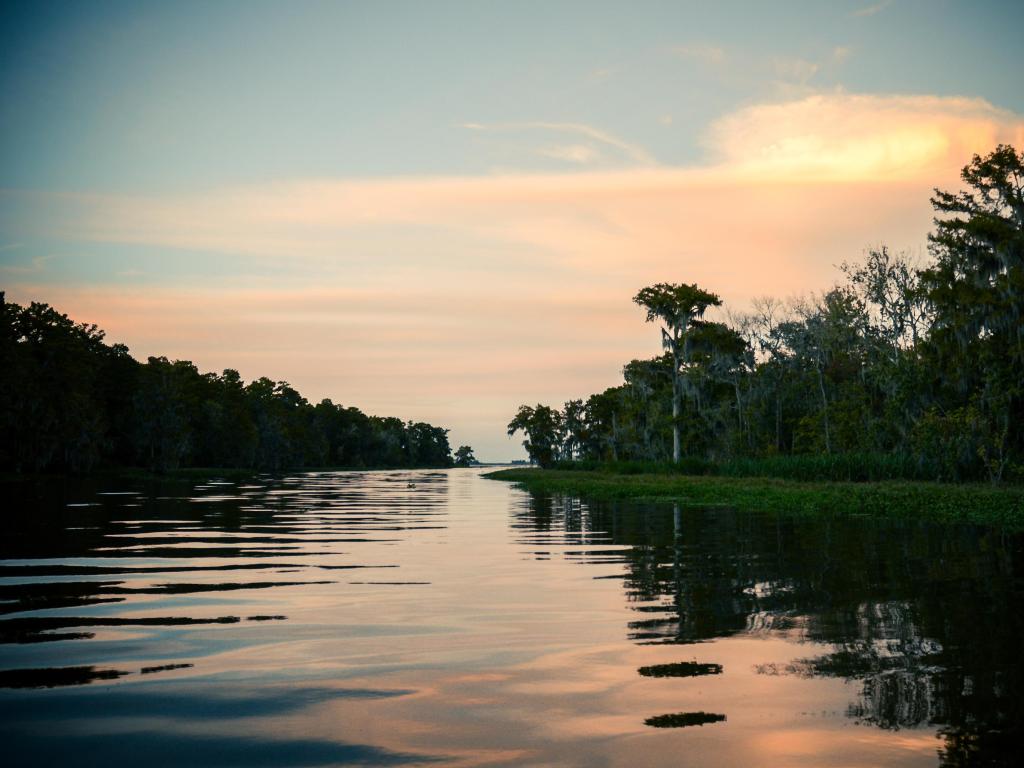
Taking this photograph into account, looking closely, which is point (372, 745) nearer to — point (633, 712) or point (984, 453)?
point (633, 712)

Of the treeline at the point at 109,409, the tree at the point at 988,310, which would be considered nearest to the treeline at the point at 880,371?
the tree at the point at 988,310

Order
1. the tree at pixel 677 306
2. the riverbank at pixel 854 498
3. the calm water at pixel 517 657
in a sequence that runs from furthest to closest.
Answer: the tree at pixel 677 306 → the riverbank at pixel 854 498 → the calm water at pixel 517 657

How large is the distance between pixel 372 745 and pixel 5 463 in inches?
3729

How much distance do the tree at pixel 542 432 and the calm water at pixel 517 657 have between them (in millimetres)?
141260

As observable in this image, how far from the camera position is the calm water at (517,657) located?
601cm

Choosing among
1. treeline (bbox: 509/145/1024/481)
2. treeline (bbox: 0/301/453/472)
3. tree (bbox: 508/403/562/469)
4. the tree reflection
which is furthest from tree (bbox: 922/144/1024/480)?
tree (bbox: 508/403/562/469)

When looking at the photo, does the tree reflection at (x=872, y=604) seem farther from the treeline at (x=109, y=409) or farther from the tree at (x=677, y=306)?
the treeline at (x=109, y=409)

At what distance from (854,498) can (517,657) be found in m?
26.4

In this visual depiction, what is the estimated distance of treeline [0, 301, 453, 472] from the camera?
262 feet

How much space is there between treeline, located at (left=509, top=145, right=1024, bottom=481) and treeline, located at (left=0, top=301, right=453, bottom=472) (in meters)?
58.2

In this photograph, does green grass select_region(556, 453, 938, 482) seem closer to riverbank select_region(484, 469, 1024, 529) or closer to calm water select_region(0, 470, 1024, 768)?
riverbank select_region(484, 469, 1024, 529)

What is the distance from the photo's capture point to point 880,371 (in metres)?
54.7

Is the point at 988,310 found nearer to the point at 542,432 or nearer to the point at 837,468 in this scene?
the point at 837,468

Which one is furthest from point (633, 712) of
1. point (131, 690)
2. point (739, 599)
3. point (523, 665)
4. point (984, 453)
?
point (984, 453)
